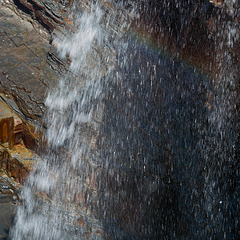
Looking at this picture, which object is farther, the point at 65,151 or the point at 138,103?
the point at 65,151

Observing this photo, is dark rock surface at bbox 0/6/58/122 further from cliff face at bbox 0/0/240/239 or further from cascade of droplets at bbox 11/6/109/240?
cascade of droplets at bbox 11/6/109/240

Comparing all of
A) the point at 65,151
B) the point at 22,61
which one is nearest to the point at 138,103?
the point at 65,151

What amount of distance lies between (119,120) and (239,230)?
164 centimetres

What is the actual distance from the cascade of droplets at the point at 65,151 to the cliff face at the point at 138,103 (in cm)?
10

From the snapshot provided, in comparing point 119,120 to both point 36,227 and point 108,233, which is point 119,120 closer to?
point 108,233

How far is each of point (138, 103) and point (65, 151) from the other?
1.01 meters

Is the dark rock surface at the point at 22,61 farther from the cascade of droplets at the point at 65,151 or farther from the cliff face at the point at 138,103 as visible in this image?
the cascade of droplets at the point at 65,151

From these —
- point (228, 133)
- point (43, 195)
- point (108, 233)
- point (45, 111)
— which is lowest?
point (108, 233)

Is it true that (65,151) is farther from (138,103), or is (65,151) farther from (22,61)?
(22,61)

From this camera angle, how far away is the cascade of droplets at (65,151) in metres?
3.78

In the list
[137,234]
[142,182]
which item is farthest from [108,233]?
[142,182]

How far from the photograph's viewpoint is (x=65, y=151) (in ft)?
12.9

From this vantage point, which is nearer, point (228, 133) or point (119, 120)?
point (228, 133)

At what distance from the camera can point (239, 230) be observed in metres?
3.35
